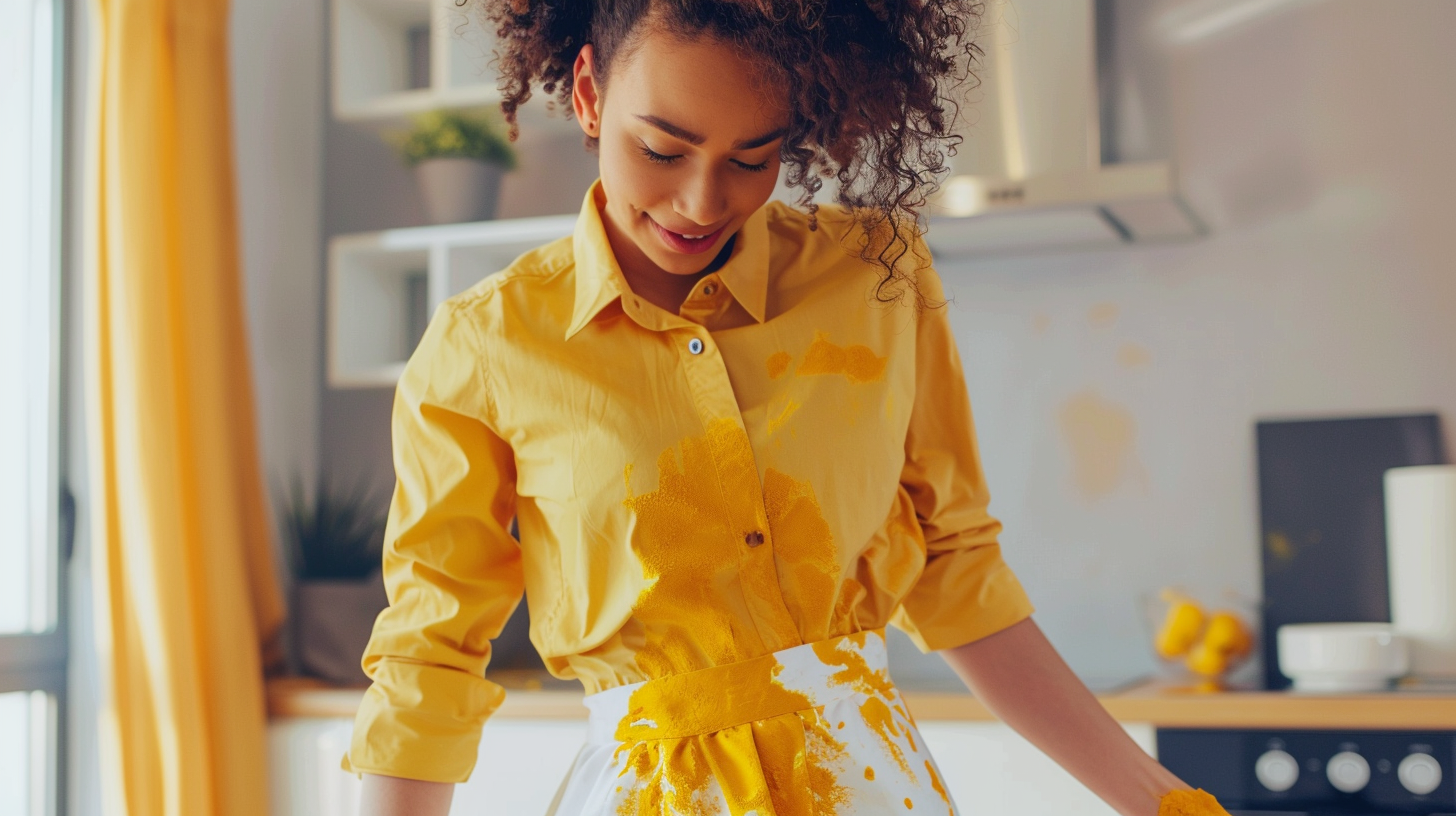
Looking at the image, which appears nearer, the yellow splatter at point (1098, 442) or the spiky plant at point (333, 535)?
the yellow splatter at point (1098, 442)

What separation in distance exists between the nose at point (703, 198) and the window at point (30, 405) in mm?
1697

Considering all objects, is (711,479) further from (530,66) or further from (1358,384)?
(1358,384)

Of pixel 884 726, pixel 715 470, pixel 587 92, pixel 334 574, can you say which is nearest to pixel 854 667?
pixel 884 726

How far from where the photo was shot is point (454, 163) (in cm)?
231

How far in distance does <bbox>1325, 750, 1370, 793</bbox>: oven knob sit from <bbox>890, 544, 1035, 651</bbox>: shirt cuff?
2.96 feet

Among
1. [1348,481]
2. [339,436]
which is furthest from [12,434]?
[1348,481]

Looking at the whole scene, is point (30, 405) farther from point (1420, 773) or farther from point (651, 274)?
point (1420, 773)

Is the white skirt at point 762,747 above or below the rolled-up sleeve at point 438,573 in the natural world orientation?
below

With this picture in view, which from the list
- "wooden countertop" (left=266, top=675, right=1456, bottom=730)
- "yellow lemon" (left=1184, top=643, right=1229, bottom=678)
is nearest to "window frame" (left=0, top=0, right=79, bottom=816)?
"wooden countertop" (left=266, top=675, right=1456, bottom=730)

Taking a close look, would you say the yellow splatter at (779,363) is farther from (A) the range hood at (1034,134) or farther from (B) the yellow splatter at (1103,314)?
(B) the yellow splatter at (1103,314)

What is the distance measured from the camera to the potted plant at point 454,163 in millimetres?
2311

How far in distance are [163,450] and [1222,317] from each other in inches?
67.5

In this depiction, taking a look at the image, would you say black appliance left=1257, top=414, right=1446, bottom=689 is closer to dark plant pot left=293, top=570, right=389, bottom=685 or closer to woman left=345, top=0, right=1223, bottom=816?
woman left=345, top=0, right=1223, bottom=816

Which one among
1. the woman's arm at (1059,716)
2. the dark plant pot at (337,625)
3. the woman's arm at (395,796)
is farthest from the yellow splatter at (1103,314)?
the woman's arm at (395,796)
